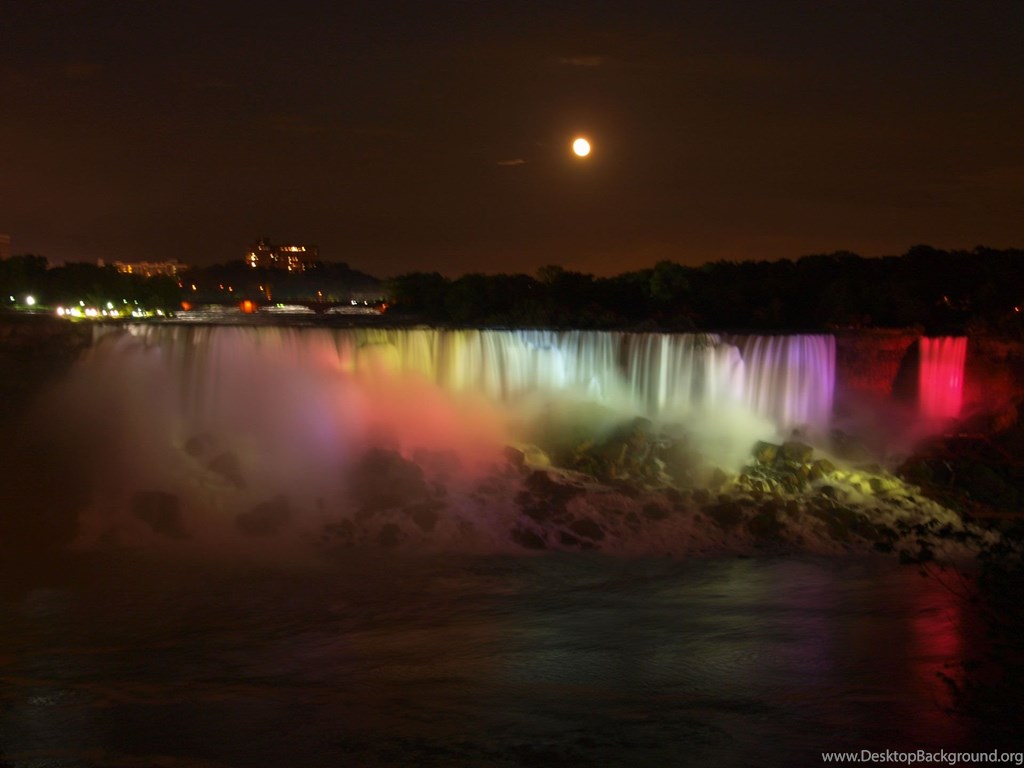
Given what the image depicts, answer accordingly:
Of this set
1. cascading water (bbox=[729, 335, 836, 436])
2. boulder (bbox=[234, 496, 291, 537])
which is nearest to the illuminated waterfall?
cascading water (bbox=[729, 335, 836, 436])

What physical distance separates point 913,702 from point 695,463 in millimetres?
12088

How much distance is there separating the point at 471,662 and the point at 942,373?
18944mm

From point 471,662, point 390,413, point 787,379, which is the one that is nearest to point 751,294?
point 787,379

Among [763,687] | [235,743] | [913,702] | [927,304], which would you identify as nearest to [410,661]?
[235,743]

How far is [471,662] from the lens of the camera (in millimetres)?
12836

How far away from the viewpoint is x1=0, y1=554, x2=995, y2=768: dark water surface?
1028cm

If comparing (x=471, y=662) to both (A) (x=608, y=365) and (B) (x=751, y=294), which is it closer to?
(A) (x=608, y=365)

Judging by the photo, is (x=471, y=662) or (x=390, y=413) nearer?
(x=471, y=662)

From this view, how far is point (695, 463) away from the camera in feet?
76.2

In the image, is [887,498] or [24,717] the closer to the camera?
[24,717]

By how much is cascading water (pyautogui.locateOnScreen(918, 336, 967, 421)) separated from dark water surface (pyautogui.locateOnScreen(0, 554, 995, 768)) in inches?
419

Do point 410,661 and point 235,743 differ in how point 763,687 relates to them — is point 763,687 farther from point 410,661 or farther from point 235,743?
point 235,743

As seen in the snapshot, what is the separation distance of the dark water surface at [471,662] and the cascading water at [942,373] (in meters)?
10.6

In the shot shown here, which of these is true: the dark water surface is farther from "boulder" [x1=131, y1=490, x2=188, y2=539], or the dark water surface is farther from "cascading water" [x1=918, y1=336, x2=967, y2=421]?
"cascading water" [x1=918, y1=336, x2=967, y2=421]
